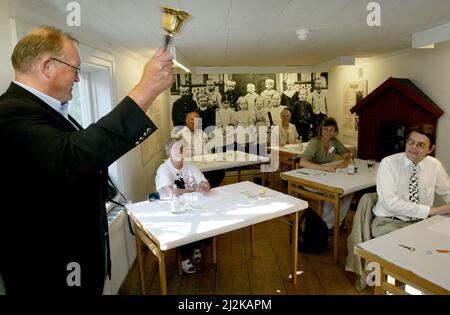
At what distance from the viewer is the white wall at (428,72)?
4020mm

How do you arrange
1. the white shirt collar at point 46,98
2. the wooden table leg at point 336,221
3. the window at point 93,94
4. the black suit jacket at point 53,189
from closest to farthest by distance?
the black suit jacket at point 53,189
the white shirt collar at point 46,98
the window at point 93,94
the wooden table leg at point 336,221

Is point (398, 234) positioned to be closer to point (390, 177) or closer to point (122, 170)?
point (390, 177)

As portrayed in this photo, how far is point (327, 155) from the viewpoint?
13.7ft

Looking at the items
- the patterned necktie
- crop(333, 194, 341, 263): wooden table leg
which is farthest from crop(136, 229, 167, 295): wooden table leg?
the patterned necktie

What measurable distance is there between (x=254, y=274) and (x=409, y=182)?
A: 64.6 inches

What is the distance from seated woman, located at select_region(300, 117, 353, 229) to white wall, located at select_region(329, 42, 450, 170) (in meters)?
1.29

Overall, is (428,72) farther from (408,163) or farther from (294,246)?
(294,246)

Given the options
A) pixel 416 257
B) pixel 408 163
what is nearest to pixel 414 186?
pixel 408 163

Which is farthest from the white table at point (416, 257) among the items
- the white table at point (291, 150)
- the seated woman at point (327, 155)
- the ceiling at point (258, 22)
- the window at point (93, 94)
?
the white table at point (291, 150)

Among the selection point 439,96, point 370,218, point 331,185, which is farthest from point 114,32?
point 439,96

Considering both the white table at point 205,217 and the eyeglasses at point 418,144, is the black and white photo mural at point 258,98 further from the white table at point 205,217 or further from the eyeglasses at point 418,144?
the eyeglasses at point 418,144

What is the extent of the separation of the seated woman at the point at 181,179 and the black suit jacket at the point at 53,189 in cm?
170

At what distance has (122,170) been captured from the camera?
3189 millimetres
